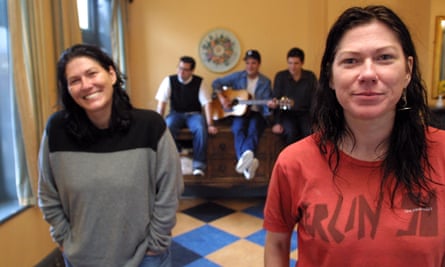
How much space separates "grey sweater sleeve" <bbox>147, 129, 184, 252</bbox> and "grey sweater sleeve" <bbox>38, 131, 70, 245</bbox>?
335 mm

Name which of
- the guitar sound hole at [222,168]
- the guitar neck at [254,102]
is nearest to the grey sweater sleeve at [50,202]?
the guitar sound hole at [222,168]

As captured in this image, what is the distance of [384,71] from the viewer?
2.56 ft

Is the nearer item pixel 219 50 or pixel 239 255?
pixel 239 255

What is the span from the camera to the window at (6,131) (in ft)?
6.67

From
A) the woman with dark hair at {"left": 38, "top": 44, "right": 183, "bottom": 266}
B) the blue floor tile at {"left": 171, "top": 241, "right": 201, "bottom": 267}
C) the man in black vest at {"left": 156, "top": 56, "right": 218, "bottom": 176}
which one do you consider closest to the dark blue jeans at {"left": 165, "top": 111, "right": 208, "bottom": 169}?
the man in black vest at {"left": 156, "top": 56, "right": 218, "bottom": 176}

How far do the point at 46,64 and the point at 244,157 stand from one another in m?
1.93

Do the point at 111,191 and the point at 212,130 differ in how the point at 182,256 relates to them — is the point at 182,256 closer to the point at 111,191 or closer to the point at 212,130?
the point at 212,130

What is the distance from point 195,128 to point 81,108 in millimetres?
2226

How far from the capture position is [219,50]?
4.27 meters

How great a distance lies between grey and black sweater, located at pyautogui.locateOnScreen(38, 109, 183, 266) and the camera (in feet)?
4.09

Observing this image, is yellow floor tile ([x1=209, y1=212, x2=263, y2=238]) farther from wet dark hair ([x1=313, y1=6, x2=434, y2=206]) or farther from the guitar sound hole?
wet dark hair ([x1=313, y1=6, x2=434, y2=206])

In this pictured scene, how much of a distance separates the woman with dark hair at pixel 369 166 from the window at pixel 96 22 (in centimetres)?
312

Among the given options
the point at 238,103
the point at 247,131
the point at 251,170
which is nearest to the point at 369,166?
the point at 251,170

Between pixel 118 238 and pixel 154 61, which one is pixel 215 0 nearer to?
pixel 154 61
